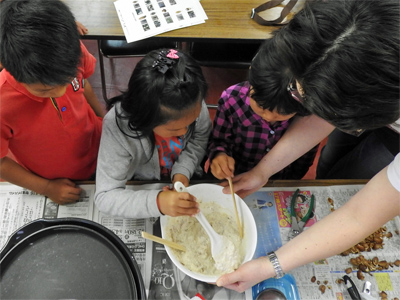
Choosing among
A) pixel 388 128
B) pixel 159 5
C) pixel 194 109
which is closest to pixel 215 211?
pixel 194 109

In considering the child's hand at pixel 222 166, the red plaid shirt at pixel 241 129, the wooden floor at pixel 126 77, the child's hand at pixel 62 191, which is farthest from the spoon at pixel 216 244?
the wooden floor at pixel 126 77

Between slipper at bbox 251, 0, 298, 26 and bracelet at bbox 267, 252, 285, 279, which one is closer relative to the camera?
bracelet at bbox 267, 252, 285, 279

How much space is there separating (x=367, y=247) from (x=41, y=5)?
1111 millimetres

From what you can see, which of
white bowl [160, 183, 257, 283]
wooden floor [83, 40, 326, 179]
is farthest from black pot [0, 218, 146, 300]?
wooden floor [83, 40, 326, 179]

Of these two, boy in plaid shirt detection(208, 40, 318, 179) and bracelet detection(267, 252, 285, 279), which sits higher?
boy in plaid shirt detection(208, 40, 318, 179)

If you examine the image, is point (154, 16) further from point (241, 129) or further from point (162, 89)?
point (162, 89)

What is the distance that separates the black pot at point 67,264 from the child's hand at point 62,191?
0.28 metres

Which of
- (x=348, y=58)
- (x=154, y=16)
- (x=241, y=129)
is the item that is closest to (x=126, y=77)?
(x=154, y=16)

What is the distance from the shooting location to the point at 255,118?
1061 millimetres

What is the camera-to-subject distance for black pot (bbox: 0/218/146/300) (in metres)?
0.62

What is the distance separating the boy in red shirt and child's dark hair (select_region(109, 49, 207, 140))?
0.16m

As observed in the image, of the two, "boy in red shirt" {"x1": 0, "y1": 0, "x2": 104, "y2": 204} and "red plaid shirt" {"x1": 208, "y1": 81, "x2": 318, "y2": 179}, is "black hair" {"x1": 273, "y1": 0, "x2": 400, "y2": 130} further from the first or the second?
"boy in red shirt" {"x1": 0, "y1": 0, "x2": 104, "y2": 204}

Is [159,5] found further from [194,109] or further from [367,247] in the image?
[367,247]

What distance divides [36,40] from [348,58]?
654 mm
